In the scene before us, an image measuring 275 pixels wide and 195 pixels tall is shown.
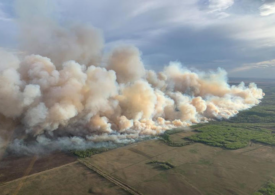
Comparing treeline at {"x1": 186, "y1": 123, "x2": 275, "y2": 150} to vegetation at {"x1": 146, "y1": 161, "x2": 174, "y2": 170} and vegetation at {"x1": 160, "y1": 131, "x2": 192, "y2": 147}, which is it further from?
vegetation at {"x1": 146, "y1": 161, "x2": 174, "y2": 170}

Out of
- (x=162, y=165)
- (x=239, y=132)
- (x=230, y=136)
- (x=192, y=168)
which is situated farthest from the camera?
(x=239, y=132)

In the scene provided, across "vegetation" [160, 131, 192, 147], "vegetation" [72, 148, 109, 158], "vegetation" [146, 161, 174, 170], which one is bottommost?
"vegetation" [160, 131, 192, 147]

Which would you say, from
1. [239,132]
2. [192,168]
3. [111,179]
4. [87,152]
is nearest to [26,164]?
[87,152]

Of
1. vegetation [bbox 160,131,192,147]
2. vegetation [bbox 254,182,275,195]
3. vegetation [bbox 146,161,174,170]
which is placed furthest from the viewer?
vegetation [bbox 160,131,192,147]

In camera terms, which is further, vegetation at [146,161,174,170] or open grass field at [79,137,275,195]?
vegetation at [146,161,174,170]

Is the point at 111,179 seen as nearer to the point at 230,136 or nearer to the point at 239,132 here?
the point at 230,136

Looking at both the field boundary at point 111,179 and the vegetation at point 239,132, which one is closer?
the field boundary at point 111,179

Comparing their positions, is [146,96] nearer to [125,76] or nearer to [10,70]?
[125,76]

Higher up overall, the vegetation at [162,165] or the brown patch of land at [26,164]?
the brown patch of land at [26,164]

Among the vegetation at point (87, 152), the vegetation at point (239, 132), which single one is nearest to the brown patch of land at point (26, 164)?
the vegetation at point (87, 152)

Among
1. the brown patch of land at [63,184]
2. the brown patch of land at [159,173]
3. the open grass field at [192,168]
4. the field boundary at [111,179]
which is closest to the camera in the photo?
the brown patch of land at [63,184]

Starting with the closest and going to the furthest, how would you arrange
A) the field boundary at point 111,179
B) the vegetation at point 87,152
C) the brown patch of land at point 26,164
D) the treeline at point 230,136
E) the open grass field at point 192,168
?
1. the field boundary at point 111,179
2. the open grass field at point 192,168
3. the brown patch of land at point 26,164
4. the vegetation at point 87,152
5. the treeline at point 230,136

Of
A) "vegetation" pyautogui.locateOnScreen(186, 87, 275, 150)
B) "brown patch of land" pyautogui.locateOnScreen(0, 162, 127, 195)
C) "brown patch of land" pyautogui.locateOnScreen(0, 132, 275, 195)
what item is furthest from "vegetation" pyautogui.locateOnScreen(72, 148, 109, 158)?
"vegetation" pyautogui.locateOnScreen(186, 87, 275, 150)

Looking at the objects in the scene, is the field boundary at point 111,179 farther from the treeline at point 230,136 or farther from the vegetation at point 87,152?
the treeline at point 230,136
